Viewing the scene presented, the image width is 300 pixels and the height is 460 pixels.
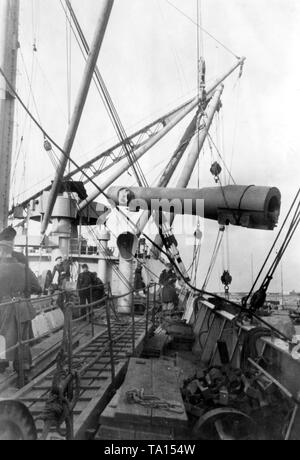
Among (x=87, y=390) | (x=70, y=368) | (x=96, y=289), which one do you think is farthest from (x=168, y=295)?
(x=70, y=368)

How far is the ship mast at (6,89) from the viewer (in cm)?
794

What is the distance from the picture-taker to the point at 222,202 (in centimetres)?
476

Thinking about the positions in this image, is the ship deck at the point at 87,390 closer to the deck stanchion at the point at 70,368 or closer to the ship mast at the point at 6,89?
the deck stanchion at the point at 70,368

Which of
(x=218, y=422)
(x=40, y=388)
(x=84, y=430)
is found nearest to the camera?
(x=84, y=430)

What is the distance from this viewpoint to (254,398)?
159 inches

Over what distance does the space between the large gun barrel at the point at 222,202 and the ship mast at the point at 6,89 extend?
3053 millimetres

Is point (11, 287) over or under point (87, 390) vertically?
over

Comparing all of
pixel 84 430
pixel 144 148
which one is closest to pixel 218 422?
pixel 84 430

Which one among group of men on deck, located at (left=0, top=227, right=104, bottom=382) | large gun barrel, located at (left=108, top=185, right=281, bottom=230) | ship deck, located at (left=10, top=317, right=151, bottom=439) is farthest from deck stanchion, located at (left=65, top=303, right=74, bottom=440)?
large gun barrel, located at (left=108, top=185, right=281, bottom=230)

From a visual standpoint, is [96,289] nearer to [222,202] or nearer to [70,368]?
[222,202]

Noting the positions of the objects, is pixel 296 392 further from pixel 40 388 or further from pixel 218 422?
pixel 40 388

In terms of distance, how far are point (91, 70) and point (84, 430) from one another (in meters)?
6.51

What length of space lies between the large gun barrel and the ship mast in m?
3.05

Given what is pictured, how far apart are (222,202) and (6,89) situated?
5248 mm
